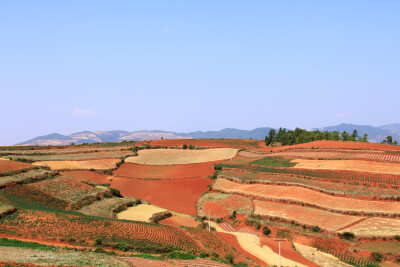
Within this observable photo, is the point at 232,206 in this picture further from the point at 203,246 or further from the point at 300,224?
the point at 203,246

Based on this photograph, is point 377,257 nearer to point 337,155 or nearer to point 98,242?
point 98,242

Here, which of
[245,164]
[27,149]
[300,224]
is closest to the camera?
[300,224]

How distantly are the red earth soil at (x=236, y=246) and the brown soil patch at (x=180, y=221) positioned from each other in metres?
9.74

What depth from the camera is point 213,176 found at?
80.8 metres

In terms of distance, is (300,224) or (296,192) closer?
(300,224)

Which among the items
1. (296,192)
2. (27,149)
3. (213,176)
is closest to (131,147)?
(27,149)

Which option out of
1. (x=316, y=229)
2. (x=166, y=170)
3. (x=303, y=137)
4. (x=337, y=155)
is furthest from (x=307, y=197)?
(x=303, y=137)

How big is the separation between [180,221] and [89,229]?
1851cm

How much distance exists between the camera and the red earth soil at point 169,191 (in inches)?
2653

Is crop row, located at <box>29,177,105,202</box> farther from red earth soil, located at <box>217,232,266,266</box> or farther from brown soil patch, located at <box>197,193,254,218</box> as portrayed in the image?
red earth soil, located at <box>217,232,266,266</box>

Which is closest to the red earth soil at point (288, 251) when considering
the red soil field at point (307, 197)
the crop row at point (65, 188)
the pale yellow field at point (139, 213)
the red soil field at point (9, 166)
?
the red soil field at point (307, 197)

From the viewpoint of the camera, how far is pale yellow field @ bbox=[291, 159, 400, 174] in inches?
2660

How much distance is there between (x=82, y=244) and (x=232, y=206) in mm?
31890

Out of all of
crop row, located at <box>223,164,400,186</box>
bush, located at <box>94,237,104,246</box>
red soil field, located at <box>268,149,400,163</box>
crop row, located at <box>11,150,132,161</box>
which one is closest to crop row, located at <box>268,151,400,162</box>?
red soil field, located at <box>268,149,400,163</box>
